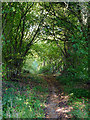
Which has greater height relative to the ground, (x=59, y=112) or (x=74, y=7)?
(x=74, y=7)

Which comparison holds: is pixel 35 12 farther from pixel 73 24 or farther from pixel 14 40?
pixel 73 24

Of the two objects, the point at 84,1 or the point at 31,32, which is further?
the point at 31,32

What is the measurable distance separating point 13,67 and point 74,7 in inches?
274

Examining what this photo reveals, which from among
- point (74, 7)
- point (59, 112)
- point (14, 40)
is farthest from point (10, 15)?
point (59, 112)

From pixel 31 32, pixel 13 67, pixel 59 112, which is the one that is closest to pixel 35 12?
pixel 31 32

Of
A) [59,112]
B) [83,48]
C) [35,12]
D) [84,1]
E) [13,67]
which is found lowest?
[59,112]

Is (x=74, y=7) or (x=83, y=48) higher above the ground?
(x=74, y=7)

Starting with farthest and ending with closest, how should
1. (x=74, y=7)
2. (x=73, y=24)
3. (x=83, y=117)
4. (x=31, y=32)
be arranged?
(x=31, y=32), (x=73, y=24), (x=74, y=7), (x=83, y=117)

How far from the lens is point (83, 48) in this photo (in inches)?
269

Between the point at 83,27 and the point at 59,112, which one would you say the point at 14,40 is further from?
the point at 59,112

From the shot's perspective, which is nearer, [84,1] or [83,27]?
[84,1]

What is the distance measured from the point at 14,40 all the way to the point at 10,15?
3.05 m

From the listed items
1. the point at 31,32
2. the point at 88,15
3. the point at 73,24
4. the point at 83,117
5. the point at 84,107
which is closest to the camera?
the point at 83,117

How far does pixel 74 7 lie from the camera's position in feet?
26.4
